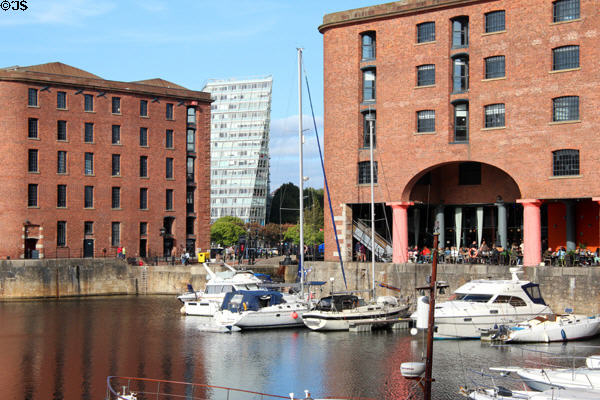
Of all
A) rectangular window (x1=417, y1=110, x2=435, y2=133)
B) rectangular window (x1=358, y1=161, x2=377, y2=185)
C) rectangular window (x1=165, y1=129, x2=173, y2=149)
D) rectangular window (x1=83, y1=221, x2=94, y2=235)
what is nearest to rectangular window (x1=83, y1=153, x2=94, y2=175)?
rectangular window (x1=83, y1=221, x2=94, y2=235)

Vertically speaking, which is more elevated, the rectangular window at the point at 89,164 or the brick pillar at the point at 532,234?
the rectangular window at the point at 89,164

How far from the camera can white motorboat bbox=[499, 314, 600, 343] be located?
3634 cm

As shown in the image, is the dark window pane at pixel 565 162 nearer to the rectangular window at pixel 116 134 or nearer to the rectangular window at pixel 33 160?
the rectangular window at pixel 116 134

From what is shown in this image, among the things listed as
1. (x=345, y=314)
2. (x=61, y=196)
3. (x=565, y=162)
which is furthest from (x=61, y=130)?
(x=565, y=162)

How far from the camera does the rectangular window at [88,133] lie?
6975 cm

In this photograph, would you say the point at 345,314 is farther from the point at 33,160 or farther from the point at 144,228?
the point at 33,160

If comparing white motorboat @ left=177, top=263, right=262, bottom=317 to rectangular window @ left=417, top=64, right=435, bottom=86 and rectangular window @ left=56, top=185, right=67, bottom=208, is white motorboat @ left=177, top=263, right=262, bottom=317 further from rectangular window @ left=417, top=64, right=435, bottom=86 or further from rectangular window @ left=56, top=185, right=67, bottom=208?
rectangular window @ left=56, top=185, right=67, bottom=208

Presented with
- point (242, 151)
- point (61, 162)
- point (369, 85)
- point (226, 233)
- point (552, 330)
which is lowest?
point (552, 330)

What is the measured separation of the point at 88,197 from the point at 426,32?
112ft

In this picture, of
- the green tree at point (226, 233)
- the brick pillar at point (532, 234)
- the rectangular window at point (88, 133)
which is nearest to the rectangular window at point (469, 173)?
the brick pillar at point (532, 234)

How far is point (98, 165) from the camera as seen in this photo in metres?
70.2

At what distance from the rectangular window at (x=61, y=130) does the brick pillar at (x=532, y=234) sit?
132 ft

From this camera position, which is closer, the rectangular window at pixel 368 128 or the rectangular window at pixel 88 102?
the rectangular window at pixel 368 128

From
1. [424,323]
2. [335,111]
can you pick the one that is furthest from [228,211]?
[424,323]
